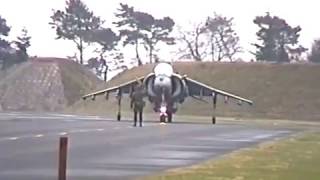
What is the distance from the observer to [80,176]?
16047 mm

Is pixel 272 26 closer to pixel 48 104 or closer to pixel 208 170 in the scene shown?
pixel 48 104

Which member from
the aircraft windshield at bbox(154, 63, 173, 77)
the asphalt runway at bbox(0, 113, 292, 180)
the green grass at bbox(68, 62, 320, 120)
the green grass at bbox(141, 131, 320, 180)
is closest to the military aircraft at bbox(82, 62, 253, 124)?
the aircraft windshield at bbox(154, 63, 173, 77)

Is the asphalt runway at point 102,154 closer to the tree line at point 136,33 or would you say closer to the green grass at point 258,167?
the green grass at point 258,167

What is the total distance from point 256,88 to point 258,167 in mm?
87720

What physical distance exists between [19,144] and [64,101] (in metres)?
90.1

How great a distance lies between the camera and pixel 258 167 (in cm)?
1906

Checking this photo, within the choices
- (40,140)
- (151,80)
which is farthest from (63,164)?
(151,80)

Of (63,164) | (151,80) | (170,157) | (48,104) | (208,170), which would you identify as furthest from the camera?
(48,104)

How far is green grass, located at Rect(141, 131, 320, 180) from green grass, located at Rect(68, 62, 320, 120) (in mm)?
71573

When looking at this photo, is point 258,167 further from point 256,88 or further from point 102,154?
point 256,88

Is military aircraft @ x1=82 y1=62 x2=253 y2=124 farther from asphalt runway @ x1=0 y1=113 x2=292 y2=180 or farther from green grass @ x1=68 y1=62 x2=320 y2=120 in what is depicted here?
green grass @ x1=68 y1=62 x2=320 y2=120

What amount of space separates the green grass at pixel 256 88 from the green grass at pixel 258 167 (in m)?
71.6

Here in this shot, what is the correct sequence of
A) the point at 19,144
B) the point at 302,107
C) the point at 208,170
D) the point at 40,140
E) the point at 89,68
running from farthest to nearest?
1. the point at 89,68
2. the point at 302,107
3. the point at 40,140
4. the point at 19,144
5. the point at 208,170

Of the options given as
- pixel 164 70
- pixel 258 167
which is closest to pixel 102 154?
pixel 258 167
